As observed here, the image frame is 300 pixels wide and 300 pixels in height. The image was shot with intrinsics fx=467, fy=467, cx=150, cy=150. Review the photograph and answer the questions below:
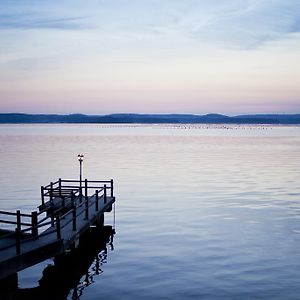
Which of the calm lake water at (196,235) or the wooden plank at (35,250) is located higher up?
the wooden plank at (35,250)

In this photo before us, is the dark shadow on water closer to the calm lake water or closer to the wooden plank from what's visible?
the calm lake water

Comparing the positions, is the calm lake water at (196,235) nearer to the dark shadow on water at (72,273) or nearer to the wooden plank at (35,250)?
the dark shadow on water at (72,273)

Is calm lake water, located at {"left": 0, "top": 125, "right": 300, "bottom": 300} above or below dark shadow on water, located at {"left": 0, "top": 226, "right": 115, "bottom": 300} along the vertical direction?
above

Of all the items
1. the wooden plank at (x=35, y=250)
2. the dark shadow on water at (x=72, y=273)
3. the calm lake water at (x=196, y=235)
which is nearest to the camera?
the wooden plank at (x=35, y=250)

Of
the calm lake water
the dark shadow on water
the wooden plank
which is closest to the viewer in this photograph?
the wooden plank

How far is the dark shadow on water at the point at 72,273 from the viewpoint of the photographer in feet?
54.9

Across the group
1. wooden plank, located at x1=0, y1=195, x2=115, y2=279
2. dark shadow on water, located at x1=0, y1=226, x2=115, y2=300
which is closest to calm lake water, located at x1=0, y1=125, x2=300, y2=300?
dark shadow on water, located at x1=0, y1=226, x2=115, y2=300

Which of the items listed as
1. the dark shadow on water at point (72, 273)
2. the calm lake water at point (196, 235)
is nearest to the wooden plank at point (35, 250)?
the dark shadow on water at point (72, 273)

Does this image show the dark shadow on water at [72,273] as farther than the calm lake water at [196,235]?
No

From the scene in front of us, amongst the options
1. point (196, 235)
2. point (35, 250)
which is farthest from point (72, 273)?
point (196, 235)

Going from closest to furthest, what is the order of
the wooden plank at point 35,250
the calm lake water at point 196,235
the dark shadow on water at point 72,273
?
the wooden plank at point 35,250 → the dark shadow on water at point 72,273 → the calm lake water at point 196,235

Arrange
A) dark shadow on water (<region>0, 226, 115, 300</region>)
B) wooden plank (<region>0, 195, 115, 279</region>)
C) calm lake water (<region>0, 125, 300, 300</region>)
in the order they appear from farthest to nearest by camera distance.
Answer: calm lake water (<region>0, 125, 300, 300</region>)
dark shadow on water (<region>0, 226, 115, 300</region>)
wooden plank (<region>0, 195, 115, 279</region>)

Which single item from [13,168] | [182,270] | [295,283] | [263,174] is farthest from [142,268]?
[13,168]

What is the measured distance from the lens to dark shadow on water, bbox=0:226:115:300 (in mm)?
16734
